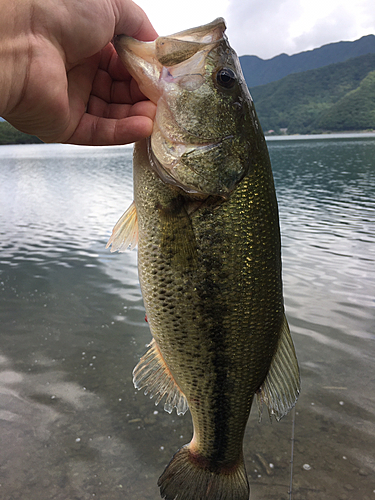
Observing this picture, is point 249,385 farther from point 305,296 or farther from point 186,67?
point 305,296

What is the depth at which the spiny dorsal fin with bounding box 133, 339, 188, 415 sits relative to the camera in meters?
2.16

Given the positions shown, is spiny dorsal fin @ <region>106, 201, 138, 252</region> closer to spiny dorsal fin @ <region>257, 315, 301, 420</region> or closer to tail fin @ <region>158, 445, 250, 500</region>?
spiny dorsal fin @ <region>257, 315, 301, 420</region>

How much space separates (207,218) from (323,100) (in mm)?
173760

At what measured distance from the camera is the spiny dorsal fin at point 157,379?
2158 mm

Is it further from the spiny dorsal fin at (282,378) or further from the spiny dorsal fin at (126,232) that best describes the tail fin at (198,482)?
the spiny dorsal fin at (126,232)

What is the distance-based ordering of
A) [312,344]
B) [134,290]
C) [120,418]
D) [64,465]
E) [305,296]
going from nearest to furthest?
[64,465] < [120,418] < [312,344] < [305,296] < [134,290]

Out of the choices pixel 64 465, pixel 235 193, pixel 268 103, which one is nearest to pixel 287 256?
pixel 64 465

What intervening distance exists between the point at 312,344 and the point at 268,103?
170221mm

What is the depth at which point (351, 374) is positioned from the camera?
5133 millimetres

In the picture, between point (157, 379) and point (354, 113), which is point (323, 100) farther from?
point (157, 379)

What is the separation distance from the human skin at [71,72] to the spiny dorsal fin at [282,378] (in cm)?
142

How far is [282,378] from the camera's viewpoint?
2080 millimetres

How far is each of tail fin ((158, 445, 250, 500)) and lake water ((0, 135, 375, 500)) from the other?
58.2 inches

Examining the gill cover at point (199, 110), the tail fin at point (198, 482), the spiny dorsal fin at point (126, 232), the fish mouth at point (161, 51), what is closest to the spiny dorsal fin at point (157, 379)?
the tail fin at point (198, 482)
